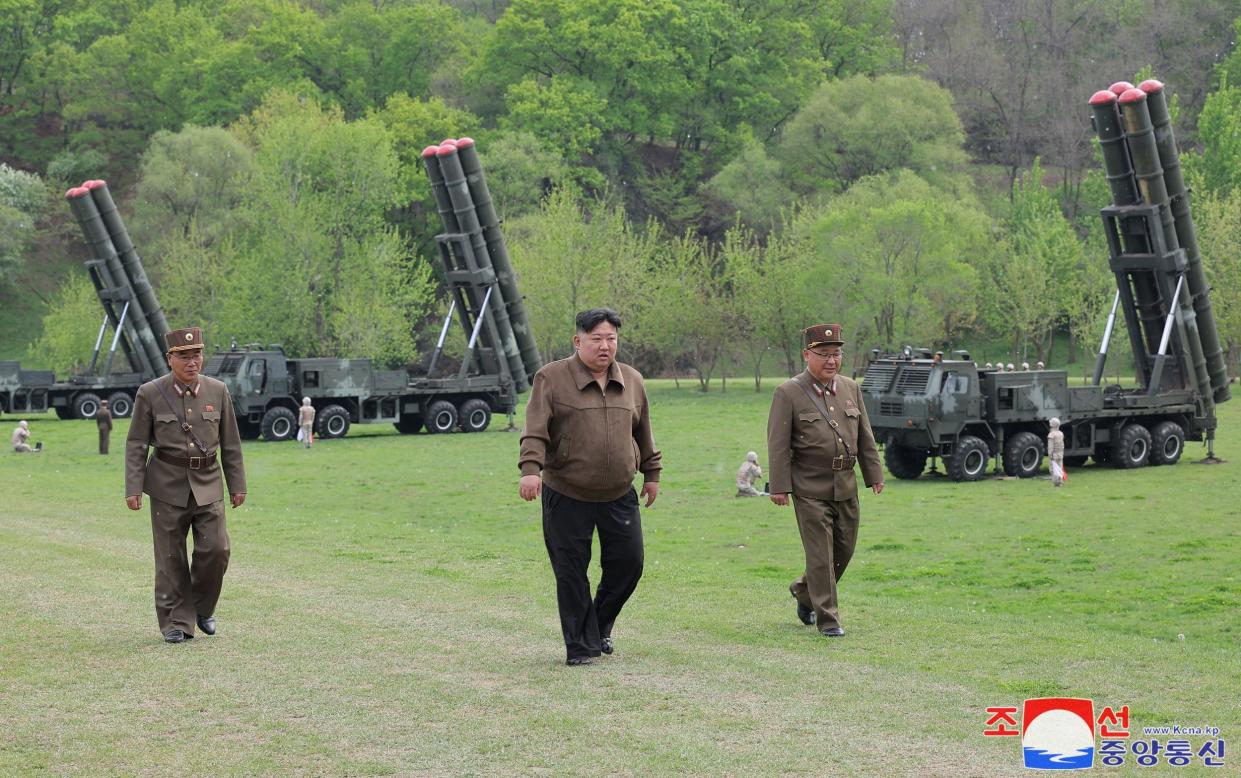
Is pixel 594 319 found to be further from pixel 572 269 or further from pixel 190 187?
pixel 190 187

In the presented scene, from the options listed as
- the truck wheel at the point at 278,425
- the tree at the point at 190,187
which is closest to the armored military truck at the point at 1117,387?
the truck wheel at the point at 278,425

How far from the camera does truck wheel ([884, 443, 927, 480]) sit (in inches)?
1037

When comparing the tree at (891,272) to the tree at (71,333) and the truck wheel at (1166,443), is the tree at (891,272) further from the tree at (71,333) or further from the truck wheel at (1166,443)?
the truck wheel at (1166,443)

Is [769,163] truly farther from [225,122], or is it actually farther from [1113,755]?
[1113,755]

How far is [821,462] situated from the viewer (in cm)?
1083

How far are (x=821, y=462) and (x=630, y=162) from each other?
6971 cm

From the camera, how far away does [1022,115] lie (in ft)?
275

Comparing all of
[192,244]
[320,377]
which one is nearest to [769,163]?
[192,244]

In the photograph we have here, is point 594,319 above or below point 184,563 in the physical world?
above

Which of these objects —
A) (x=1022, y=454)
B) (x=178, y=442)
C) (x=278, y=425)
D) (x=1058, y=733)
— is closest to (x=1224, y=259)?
(x=1022, y=454)

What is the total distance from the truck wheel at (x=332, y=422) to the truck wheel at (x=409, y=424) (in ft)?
6.56

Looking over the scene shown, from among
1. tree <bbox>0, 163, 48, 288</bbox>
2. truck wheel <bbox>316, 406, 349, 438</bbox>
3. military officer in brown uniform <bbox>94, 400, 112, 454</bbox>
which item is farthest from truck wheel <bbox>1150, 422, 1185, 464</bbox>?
tree <bbox>0, 163, 48, 288</bbox>

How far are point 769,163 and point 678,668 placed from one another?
64.1m

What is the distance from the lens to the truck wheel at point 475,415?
1577 inches
